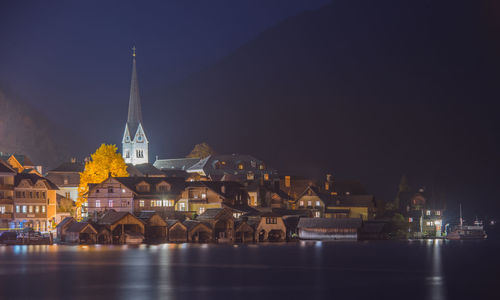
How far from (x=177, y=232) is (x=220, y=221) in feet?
19.4

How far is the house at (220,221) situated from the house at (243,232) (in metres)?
0.99

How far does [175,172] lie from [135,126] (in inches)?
1362

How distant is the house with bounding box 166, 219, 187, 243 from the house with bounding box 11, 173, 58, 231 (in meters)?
19.2

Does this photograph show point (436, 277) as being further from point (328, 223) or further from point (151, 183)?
point (151, 183)

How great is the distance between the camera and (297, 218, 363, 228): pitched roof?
109m

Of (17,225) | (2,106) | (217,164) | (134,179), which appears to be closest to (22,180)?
(17,225)

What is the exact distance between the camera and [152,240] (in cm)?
10031

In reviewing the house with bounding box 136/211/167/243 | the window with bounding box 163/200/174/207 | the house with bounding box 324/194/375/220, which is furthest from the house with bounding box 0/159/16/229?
the house with bounding box 324/194/375/220

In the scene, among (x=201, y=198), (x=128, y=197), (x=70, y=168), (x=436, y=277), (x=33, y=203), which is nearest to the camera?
(x=436, y=277)

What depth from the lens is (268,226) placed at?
106 m

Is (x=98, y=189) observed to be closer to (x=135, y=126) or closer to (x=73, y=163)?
(x=73, y=163)

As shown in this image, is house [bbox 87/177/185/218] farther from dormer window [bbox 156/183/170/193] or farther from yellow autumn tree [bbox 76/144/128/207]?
yellow autumn tree [bbox 76/144/128/207]

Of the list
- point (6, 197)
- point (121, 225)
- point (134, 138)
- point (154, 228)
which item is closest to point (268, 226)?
point (154, 228)

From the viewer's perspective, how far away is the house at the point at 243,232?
10331 cm
